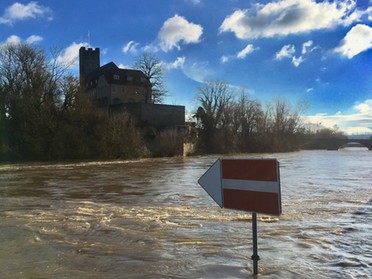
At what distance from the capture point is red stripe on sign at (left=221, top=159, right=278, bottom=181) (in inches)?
193

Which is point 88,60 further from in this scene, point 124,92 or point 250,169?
point 250,169


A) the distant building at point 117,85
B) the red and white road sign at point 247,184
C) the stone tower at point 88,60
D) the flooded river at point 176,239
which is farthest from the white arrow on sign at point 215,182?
the stone tower at point 88,60

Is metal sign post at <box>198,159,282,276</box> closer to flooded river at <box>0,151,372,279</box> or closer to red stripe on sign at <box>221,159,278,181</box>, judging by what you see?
red stripe on sign at <box>221,159,278,181</box>

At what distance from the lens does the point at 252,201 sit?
5145 mm

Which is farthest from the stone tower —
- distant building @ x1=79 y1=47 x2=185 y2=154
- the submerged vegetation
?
the submerged vegetation

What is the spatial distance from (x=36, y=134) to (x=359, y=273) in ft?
149

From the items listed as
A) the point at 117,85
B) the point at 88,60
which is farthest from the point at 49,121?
the point at 88,60

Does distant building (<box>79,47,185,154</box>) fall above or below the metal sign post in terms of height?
above

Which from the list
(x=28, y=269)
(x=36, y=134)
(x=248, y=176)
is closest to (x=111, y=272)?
(x=28, y=269)

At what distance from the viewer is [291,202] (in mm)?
13758

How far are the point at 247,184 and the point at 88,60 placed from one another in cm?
9732

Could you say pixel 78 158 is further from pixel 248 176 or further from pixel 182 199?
pixel 248 176

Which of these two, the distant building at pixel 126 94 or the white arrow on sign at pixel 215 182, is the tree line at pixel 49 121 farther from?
the white arrow on sign at pixel 215 182

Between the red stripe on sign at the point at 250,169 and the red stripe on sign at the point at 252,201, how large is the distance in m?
0.20
